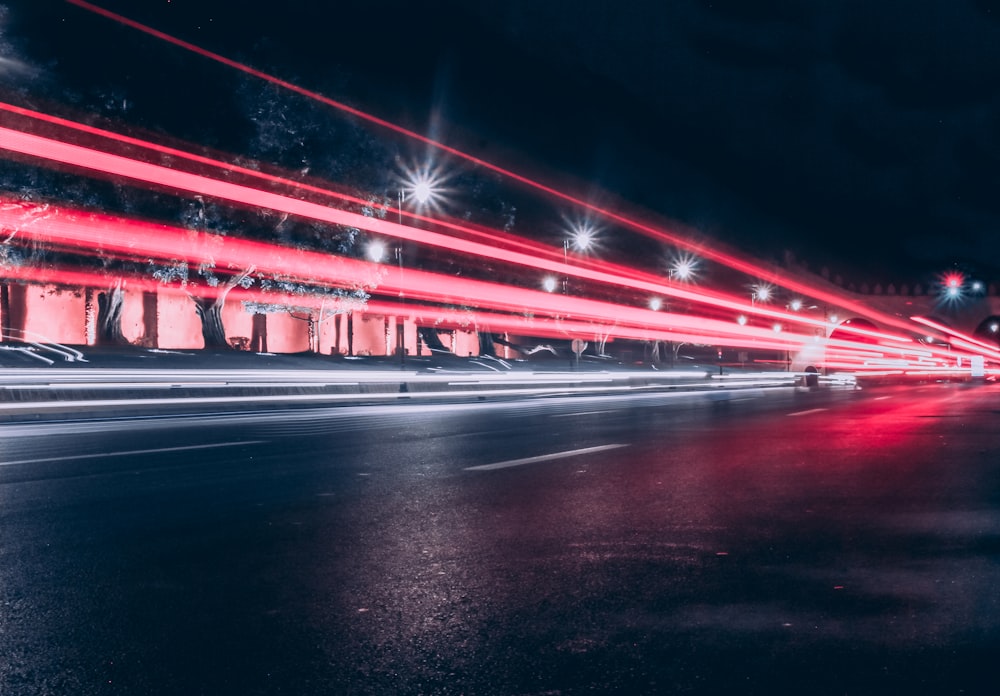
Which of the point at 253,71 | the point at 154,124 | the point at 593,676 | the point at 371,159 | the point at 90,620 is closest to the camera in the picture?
the point at 593,676

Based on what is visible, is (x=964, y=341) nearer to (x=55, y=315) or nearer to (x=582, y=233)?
(x=582, y=233)

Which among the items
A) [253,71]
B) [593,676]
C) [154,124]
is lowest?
[593,676]

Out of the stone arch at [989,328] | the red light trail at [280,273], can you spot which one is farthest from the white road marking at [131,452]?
the stone arch at [989,328]

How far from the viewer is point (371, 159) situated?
A: 4159 cm

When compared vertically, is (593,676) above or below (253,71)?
below

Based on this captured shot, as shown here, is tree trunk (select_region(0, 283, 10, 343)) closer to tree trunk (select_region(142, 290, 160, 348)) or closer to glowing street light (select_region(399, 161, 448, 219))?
tree trunk (select_region(142, 290, 160, 348))

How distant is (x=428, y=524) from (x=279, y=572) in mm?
1521

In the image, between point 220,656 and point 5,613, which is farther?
point 5,613

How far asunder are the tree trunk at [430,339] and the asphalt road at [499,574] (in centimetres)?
5746

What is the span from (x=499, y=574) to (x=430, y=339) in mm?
63862

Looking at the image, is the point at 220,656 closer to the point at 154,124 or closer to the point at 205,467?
the point at 205,467

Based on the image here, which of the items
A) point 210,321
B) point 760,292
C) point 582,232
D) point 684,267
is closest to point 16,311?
point 210,321

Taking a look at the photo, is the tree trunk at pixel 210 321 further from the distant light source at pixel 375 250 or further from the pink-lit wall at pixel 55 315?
the distant light source at pixel 375 250

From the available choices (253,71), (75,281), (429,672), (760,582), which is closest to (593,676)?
(429,672)
